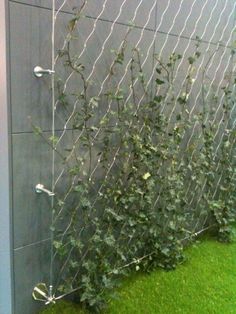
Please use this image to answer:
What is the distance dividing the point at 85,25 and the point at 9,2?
0.38 metres

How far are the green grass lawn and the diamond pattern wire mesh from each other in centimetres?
14

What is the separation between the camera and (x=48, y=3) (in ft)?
4.60

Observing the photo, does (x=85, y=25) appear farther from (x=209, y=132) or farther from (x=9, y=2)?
(x=209, y=132)

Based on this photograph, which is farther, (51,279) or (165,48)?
(165,48)

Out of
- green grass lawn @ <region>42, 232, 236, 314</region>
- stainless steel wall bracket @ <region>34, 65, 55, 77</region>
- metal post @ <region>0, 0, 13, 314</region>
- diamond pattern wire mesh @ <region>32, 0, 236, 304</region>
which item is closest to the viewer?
metal post @ <region>0, 0, 13, 314</region>

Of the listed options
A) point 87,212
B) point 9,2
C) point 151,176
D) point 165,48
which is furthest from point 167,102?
point 9,2

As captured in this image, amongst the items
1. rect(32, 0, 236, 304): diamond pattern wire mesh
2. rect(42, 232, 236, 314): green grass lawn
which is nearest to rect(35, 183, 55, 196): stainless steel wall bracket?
rect(32, 0, 236, 304): diamond pattern wire mesh

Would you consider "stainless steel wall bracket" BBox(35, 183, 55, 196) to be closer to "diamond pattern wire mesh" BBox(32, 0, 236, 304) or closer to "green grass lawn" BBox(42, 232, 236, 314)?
"diamond pattern wire mesh" BBox(32, 0, 236, 304)

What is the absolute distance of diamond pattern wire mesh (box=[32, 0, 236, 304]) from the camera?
1.53 metres

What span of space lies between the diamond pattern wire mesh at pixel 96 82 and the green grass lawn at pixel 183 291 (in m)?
0.14

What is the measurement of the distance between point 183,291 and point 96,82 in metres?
1.21

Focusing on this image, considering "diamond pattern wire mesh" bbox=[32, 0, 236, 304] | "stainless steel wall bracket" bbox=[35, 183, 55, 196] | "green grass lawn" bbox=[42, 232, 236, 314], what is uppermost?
"diamond pattern wire mesh" bbox=[32, 0, 236, 304]

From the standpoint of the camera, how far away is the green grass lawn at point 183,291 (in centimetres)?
171

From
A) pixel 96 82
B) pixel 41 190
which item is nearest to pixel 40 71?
pixel 96 82
